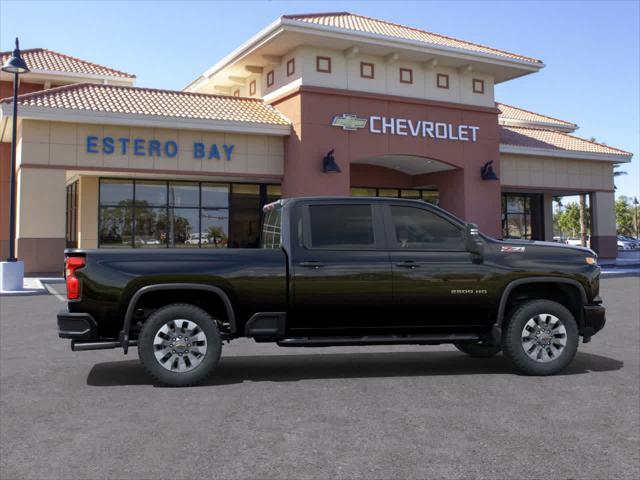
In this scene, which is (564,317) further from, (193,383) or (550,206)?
(550,206)

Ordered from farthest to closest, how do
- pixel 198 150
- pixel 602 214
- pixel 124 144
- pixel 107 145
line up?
pixel 602 214, pixel 198 150, pixel 124 144, pixel 107 145

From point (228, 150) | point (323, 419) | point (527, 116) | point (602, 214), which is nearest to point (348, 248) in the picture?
point (323, 419)

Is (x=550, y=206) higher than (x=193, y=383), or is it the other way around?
(x=550, y=206)

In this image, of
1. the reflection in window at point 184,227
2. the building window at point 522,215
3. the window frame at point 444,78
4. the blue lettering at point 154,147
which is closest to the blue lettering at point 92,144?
the blue lettering at point 154,147

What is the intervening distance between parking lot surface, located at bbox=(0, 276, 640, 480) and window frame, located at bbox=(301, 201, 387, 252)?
150 cm

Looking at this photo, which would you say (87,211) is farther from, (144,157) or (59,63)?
(59,63)

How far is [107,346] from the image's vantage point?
261 inches

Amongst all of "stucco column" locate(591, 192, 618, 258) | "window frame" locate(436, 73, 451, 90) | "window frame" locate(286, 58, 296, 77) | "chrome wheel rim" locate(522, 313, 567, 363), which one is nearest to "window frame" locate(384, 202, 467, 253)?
"chrome wheel rim" locate(522, 313, 567, 363)

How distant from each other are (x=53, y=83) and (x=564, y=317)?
29.5 meters

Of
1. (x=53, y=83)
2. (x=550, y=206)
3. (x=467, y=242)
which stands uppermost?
(x=53, y=83)

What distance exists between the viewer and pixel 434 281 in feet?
23.4

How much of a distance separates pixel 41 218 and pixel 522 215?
86.5 ft

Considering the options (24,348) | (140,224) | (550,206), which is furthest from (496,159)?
(24,348)

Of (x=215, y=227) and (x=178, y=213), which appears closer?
(x=178, y=213)
